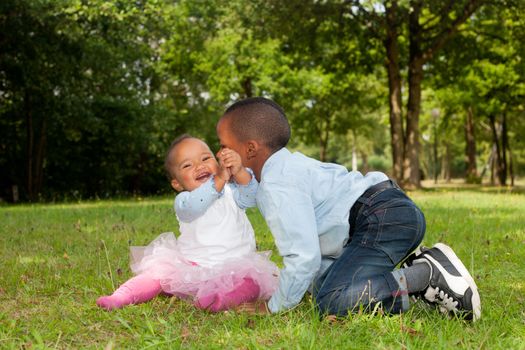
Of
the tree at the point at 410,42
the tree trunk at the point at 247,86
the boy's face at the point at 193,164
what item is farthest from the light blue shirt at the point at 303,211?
the tree trunk at the point at 247,86

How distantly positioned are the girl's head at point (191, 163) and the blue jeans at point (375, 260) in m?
1.14

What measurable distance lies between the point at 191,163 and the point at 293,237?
1.22m

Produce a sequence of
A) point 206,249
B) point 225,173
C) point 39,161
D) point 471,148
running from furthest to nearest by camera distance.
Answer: point 471,148 → point 39,161 → point 206,249 → point 225,173

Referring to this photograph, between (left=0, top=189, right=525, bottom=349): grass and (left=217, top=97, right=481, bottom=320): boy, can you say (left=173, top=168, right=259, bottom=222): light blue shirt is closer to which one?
(left=217, top=97, right=481, bottom=320): boy

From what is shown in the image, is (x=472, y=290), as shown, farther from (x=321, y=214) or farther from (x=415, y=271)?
(x=321, y=214)

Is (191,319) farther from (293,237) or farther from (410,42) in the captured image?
(410,42)

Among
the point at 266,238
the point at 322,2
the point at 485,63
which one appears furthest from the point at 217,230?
the point at 485,63

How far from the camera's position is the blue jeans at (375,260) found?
11.6 feet

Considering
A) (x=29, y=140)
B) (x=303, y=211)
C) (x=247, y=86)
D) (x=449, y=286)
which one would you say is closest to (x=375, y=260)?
(x=449, y=286)

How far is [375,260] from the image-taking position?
3660 millimetres

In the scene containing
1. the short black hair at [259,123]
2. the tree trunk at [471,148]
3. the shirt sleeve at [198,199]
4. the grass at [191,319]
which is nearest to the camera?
the grass at [191,319]

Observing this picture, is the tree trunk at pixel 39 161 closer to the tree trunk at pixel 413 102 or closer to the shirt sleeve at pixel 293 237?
the tree trunk at pixel 413 102

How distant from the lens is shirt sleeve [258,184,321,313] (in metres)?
3.44

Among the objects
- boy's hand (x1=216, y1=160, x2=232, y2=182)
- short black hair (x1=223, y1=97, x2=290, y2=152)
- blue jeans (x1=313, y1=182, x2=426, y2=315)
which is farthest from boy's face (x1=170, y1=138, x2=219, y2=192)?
blue jeans (x1=313, y1=182, x2=426, y2=315)
